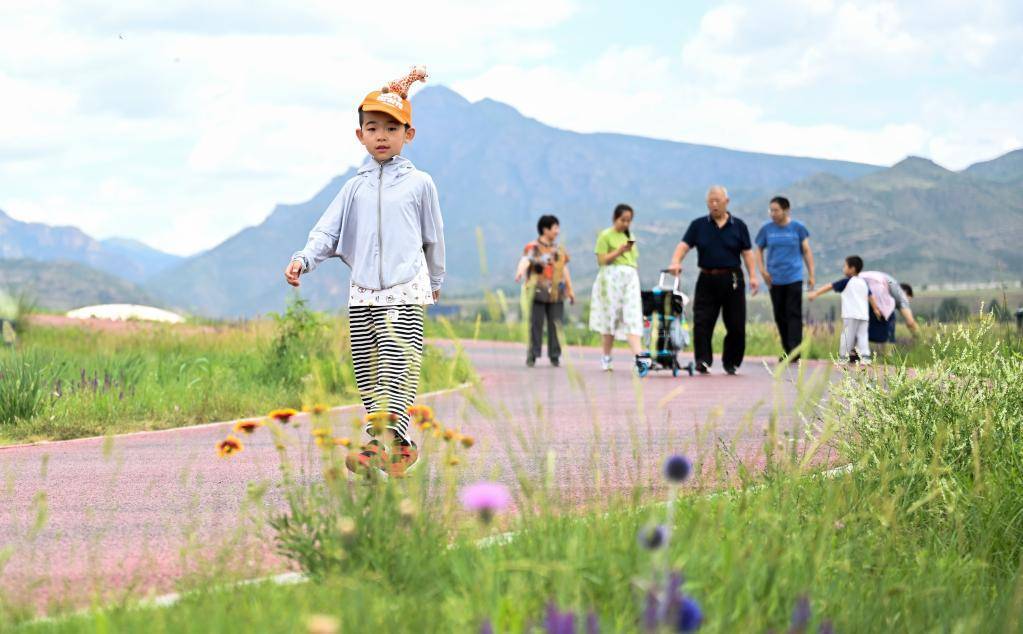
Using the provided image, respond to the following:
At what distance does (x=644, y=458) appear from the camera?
27.1 ft

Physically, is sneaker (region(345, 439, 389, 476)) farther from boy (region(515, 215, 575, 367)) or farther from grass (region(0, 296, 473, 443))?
boy (region(515, 215, 575, 367))

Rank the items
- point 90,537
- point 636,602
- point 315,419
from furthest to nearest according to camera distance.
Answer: point 90,537
point 315,419
point 636,602

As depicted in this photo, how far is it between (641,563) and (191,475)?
16.0 feet

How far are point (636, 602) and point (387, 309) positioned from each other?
11.8ft

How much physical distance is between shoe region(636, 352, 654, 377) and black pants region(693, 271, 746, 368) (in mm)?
618

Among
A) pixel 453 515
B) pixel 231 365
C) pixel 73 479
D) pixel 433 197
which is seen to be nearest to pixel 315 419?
pixel 453 515

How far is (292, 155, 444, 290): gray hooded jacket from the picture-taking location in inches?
270

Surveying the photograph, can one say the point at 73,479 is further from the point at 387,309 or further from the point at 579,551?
the point at 579,551

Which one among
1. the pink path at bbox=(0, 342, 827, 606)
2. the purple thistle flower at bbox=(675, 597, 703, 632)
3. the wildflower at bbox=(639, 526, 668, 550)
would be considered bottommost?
the pink path at bbox=(0, 342, 827, 606)

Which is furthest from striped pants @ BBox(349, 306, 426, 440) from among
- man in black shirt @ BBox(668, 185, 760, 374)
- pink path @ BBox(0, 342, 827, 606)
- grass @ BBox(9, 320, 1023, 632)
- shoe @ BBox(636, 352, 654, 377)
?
man in black shirt @ BBox(668, 185, 760, 374)

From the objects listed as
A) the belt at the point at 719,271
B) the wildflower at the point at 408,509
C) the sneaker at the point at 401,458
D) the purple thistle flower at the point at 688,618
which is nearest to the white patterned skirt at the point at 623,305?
the belt at the point at 719,271

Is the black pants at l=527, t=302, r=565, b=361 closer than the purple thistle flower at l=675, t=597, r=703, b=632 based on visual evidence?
No

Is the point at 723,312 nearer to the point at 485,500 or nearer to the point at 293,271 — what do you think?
the point at 293,271

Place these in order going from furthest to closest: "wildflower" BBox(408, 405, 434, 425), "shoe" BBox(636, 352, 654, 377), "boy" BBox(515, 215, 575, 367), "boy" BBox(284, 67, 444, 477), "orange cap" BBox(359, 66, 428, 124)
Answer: "boy" BBox(515, 215, 575, 367), "shoe" BBox(636, 352, 654, 377), "boy" BBox(284, 67, 444, 477), "orange cap" BBox(359, 66, 428, 124), "wildflower" BBox(408, 405, 434, 425)
